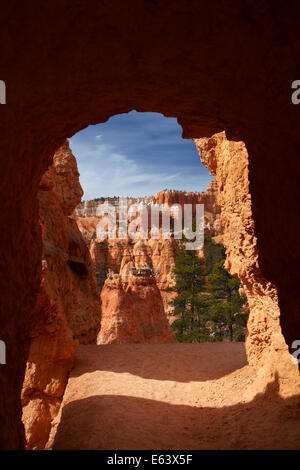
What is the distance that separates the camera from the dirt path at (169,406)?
491 cm

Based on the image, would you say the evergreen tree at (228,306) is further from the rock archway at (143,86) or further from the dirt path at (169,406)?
the rock archway at (143,86)

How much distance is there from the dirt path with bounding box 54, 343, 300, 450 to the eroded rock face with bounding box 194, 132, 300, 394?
2.26ft

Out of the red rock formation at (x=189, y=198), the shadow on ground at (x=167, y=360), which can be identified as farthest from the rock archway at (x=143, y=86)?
the red rock formation at (x=189, y=198)

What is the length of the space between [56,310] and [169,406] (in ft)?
11.5

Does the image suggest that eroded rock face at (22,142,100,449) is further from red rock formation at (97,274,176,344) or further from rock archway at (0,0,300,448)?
red rock formation at (97,274,176,344)

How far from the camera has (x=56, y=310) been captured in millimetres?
7953

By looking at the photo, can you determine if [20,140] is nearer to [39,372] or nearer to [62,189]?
[39,372]

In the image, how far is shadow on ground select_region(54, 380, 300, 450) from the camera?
468cm

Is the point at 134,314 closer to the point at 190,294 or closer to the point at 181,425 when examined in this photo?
the point at 190,294

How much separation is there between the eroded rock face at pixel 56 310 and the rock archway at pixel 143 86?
7.22 ft

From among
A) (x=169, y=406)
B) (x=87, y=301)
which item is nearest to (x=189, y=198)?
(x=87, y=301)

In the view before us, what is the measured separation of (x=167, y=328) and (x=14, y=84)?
16.1 meters

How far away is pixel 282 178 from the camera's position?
3080 millimetres
